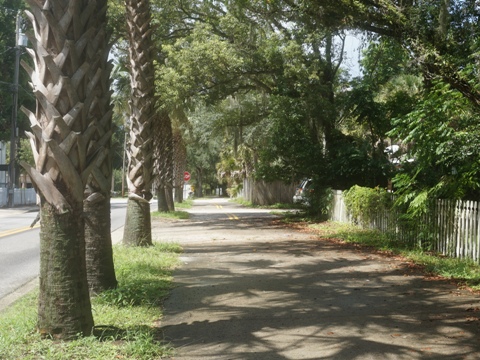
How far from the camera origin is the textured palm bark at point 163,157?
95.7ft

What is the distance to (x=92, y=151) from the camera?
664cm

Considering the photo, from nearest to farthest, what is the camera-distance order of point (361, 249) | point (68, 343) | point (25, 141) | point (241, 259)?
point (68, 343)
point (241, 259)
point (361, 249)
point (25, 141)

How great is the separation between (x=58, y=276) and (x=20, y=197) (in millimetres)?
41817

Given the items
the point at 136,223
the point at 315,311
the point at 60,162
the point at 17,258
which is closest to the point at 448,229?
the point at 315,311

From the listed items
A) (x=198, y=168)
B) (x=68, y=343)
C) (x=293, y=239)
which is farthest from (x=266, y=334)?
(x=198, y=168)

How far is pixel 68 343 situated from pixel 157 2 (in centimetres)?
2068

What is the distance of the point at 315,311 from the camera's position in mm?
7777

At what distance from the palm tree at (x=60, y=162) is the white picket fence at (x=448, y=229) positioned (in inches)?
315

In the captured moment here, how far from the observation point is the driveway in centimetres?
611

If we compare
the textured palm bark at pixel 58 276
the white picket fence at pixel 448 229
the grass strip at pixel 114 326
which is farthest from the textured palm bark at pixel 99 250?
the white picket fence at pixel 448 229

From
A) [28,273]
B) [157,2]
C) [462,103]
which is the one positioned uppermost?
[157,2]

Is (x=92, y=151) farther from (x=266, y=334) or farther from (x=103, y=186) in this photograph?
(x=266, y=334)

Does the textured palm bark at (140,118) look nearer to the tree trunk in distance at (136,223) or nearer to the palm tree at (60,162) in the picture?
the tree trunk in distance at (136,223)

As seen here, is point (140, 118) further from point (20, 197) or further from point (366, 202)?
point (20, 197)
